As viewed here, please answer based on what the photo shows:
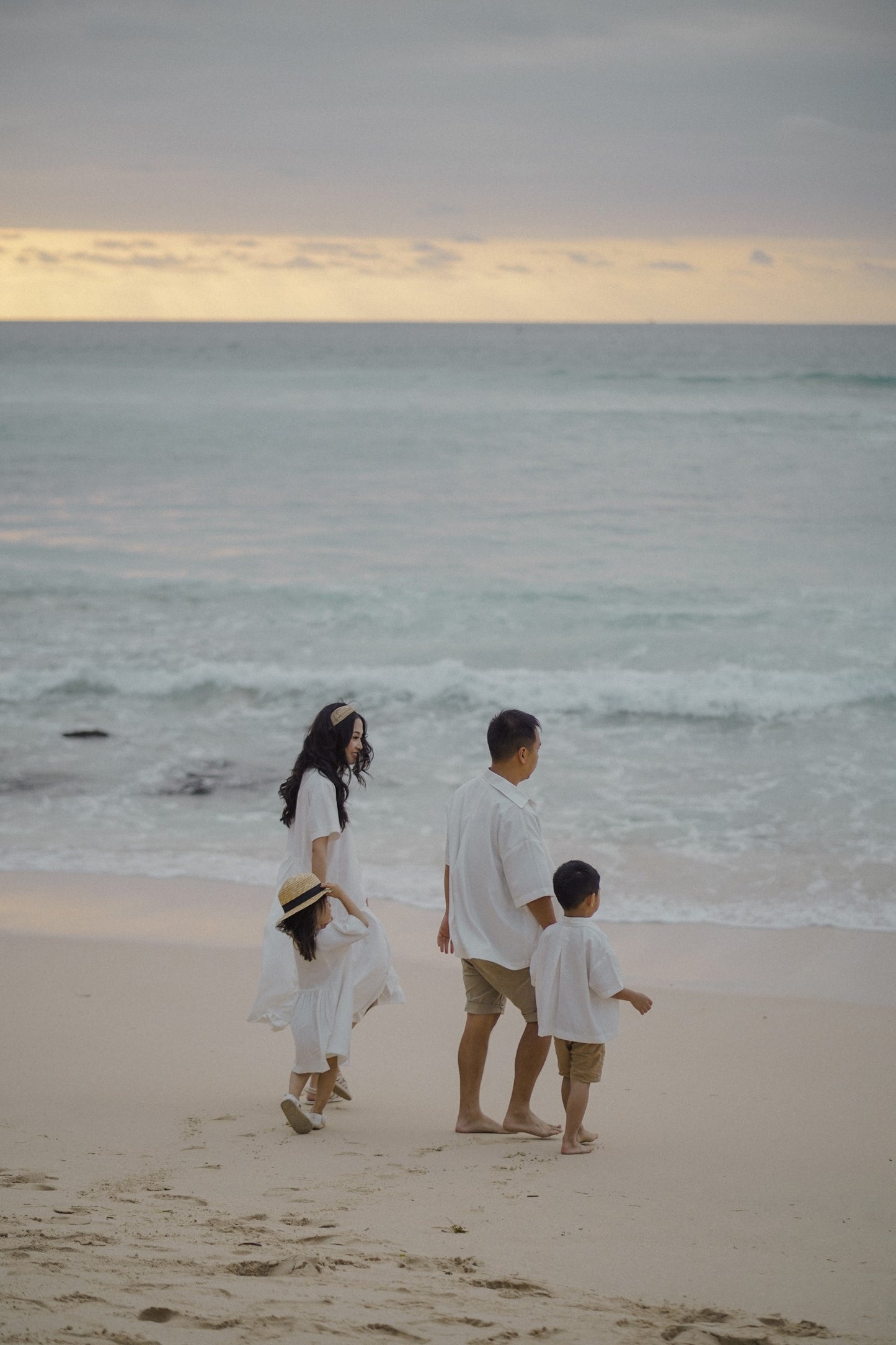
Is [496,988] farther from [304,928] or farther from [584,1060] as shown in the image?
[304,928]

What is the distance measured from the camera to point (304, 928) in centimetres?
429

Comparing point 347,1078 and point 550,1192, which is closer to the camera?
point 550,1192

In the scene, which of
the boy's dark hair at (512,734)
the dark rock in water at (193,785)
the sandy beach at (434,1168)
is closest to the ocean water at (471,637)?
the dark rock in water at (193,785)

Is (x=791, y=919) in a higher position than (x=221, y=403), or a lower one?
lower

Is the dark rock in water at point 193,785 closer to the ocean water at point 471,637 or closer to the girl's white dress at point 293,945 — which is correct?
the ocean water at point 471,637

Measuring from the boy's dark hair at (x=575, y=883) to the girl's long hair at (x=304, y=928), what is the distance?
0.90m

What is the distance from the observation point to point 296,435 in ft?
123

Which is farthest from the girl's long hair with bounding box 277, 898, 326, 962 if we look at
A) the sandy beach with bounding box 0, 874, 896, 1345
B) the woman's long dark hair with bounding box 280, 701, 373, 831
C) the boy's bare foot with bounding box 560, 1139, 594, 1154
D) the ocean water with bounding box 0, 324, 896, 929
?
the ocean water with bounding box 0, 324, 896, 929

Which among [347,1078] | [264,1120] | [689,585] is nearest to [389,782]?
[347,1078]

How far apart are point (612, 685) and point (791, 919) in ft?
20.6

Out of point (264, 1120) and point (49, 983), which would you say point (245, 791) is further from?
point (264, 1120)

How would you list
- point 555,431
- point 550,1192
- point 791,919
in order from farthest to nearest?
point 555,431 → point 791,919 → point 550,1192

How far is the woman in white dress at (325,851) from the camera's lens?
444 centimetres

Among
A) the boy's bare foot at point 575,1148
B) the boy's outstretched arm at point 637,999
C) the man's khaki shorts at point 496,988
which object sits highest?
the boy's outstretched arm at point 637,999
